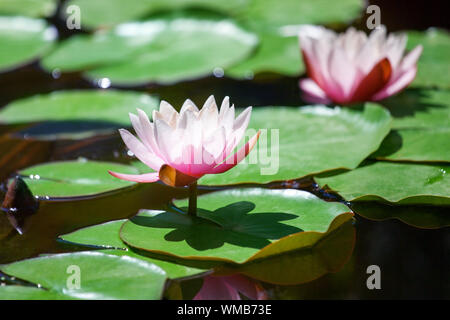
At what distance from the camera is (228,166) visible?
56.8 inches

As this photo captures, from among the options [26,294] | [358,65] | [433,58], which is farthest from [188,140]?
[433,58]

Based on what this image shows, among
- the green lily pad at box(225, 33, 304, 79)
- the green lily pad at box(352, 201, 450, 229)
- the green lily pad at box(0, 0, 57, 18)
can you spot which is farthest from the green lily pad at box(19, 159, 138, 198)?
the green lily pad at box(0, 0, 57, 18)

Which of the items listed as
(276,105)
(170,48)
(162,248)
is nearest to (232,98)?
(276,105)

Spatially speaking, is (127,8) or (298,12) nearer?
(298,12)

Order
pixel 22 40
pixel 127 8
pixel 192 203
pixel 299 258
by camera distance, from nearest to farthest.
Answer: pixel 299 258 → pixel 192 203 → pixel 22 40 → pixel 127 8

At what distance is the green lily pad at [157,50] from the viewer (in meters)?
2.63

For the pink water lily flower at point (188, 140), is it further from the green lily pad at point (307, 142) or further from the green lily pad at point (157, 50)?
the green lily pad at point (157, 50)

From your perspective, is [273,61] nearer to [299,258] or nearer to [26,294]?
[299,258]

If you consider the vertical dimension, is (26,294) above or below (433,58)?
below

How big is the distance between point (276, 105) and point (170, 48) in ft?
2.30

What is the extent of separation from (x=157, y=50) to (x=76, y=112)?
0.64 meters

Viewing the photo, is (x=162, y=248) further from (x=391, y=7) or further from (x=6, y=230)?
(x=391, y=7)

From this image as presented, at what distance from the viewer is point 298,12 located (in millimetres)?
3221

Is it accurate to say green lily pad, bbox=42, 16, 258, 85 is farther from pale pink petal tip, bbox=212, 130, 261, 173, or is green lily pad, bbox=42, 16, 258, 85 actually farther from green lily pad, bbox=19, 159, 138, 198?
pale pink petal tip, bbox=212, 130, 261, 173
